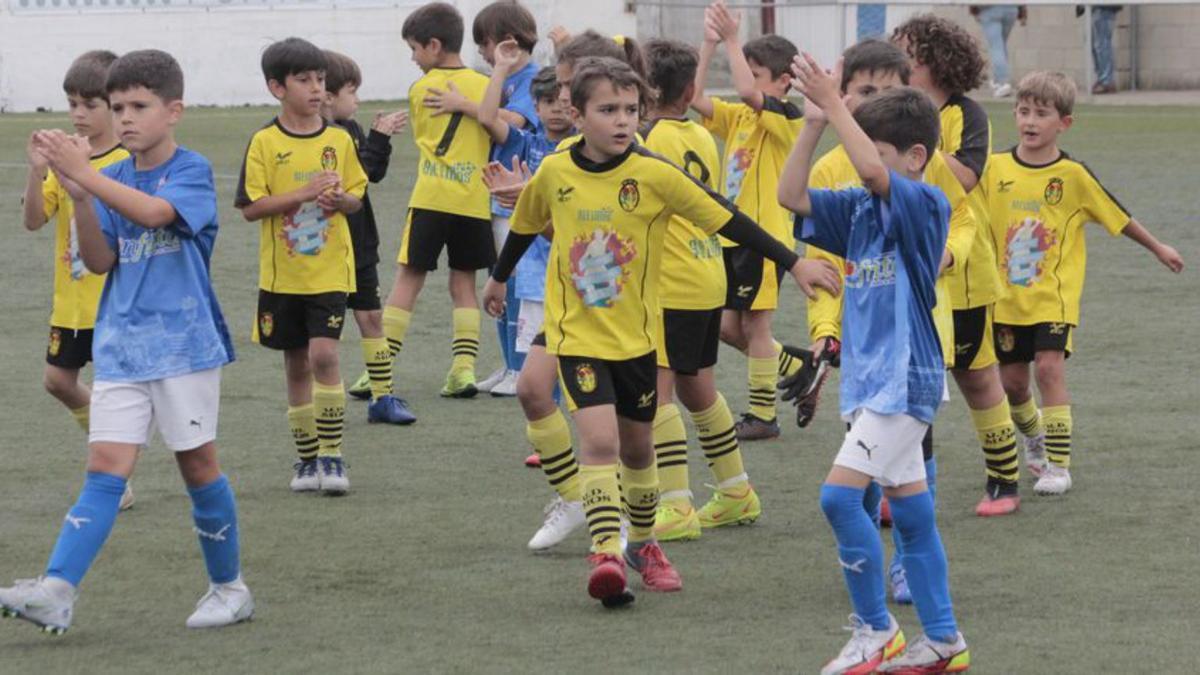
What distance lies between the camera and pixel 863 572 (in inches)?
219

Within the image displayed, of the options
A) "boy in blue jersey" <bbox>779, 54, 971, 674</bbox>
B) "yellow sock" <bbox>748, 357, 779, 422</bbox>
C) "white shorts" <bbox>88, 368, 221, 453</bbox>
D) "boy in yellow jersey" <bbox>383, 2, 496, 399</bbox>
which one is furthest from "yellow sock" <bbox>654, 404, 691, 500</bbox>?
"boy in yellow jersey" <bbox>383, 2, 496, 399</bbox>

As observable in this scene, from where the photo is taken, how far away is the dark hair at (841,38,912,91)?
6.68 metres

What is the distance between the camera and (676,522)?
720 cm

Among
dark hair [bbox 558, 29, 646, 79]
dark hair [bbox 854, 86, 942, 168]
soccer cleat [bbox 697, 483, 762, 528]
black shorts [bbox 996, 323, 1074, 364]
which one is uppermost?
dark hair [bbox 558, 29, 646, 79]

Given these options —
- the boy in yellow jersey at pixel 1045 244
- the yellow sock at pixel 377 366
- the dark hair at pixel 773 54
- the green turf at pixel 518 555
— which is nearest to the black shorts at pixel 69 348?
the green turf at pixel 518 555

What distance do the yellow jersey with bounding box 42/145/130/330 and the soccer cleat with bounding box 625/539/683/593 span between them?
6.93 ft

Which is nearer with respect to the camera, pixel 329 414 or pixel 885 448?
pixel 885 448

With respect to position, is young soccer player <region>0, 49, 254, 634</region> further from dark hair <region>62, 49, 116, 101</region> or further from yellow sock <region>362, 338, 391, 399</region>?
yellow sock <region>362, 338, 391, 399</region>

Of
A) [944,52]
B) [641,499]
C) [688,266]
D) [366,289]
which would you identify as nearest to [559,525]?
[641,499]

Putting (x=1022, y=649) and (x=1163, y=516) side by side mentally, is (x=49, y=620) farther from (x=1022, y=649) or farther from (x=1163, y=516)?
(x=1163, y=516)

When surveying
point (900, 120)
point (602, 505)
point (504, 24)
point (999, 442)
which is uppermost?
point (504, 24)

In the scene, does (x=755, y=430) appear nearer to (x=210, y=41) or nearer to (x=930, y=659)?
(x=930, y=659)

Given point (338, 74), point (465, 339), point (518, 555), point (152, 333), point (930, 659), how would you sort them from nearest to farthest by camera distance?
point (930, 659) → point (152, 333) → point (518, 555) → point (338, 74) → point (465, 339)

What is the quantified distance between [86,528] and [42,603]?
25 centimetres
